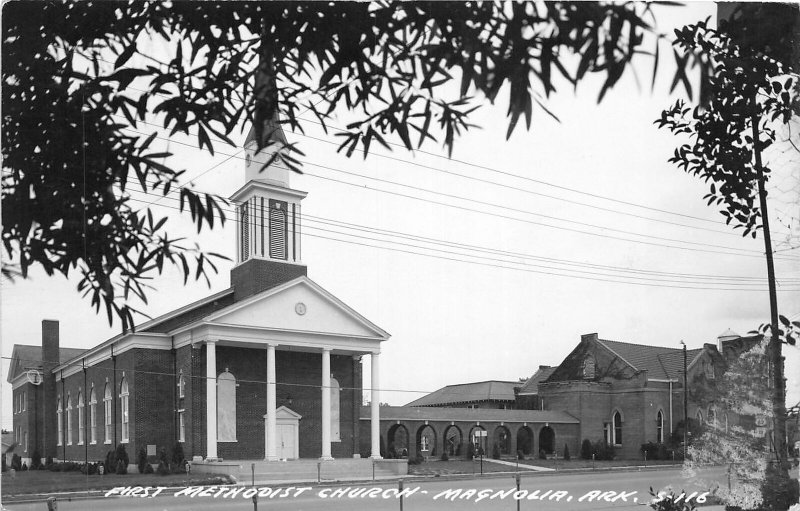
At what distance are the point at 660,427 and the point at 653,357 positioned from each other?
93 cm

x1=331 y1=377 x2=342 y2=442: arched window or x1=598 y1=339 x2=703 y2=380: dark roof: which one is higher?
x1=598 y1=339 x2=703 y2=380: dark roof

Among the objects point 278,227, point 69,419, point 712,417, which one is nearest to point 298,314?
point 69,419

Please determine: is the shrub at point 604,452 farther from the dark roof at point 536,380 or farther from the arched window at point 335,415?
the arched window at point 335,415

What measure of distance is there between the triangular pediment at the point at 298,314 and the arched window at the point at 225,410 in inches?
70.0

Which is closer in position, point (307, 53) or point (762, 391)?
point (307, 53)

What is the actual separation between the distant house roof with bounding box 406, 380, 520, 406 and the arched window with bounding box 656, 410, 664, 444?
70.6 inches

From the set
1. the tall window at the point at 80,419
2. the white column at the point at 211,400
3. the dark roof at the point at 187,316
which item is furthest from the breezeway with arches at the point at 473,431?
Result: the tall window at the point at 80,419

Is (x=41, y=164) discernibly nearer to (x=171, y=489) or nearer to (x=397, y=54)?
(x=397, y=54)

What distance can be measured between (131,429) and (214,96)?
870cm

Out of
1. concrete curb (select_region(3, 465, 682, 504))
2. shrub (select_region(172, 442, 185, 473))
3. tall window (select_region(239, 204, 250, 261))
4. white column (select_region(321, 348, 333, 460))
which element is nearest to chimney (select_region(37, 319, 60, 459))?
concrete curb (select_region(3, 465, 682, 504))

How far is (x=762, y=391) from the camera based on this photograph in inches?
287

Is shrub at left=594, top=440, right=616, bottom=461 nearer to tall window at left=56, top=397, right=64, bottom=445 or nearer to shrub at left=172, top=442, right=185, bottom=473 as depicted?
shrub at left=172, top=442, right=185, bottom=473

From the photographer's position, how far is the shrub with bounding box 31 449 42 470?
307 inches

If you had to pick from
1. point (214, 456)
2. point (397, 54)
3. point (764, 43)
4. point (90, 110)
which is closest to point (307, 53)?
point (397, 54)
